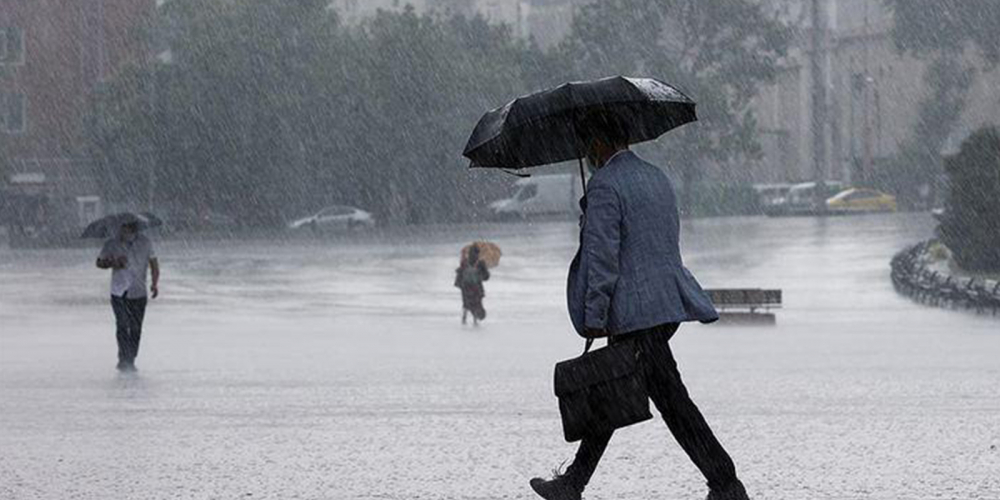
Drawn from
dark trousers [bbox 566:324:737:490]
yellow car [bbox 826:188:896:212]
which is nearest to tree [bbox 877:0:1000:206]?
yellow car [bbox 826:188:896:212]

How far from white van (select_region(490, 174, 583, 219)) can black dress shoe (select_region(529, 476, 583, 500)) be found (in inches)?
2736

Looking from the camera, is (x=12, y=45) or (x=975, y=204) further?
(x=12, y=45)

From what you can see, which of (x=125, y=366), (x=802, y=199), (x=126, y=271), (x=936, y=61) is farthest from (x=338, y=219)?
(x=126, y=271)

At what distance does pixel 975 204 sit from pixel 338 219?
141ft

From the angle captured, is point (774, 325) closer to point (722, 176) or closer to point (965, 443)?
point (965, 443)

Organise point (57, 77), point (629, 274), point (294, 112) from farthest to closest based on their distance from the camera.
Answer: point (57, 77) < point (294, 112) < point (629, 274)

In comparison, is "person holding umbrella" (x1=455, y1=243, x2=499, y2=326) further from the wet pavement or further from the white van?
the white van

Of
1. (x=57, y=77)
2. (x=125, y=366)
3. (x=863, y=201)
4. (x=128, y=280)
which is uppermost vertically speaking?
(x=57, y=77)

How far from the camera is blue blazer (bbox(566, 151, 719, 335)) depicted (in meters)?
7.42

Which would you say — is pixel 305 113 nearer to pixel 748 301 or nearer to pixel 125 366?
pixel 748 301

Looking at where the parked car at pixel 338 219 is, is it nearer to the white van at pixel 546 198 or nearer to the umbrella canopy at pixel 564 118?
the white van at pixel 546 198

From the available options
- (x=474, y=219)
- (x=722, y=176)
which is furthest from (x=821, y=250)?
(x=722, y=176)

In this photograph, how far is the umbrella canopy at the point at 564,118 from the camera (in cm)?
765

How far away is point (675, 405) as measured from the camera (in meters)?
7.52
